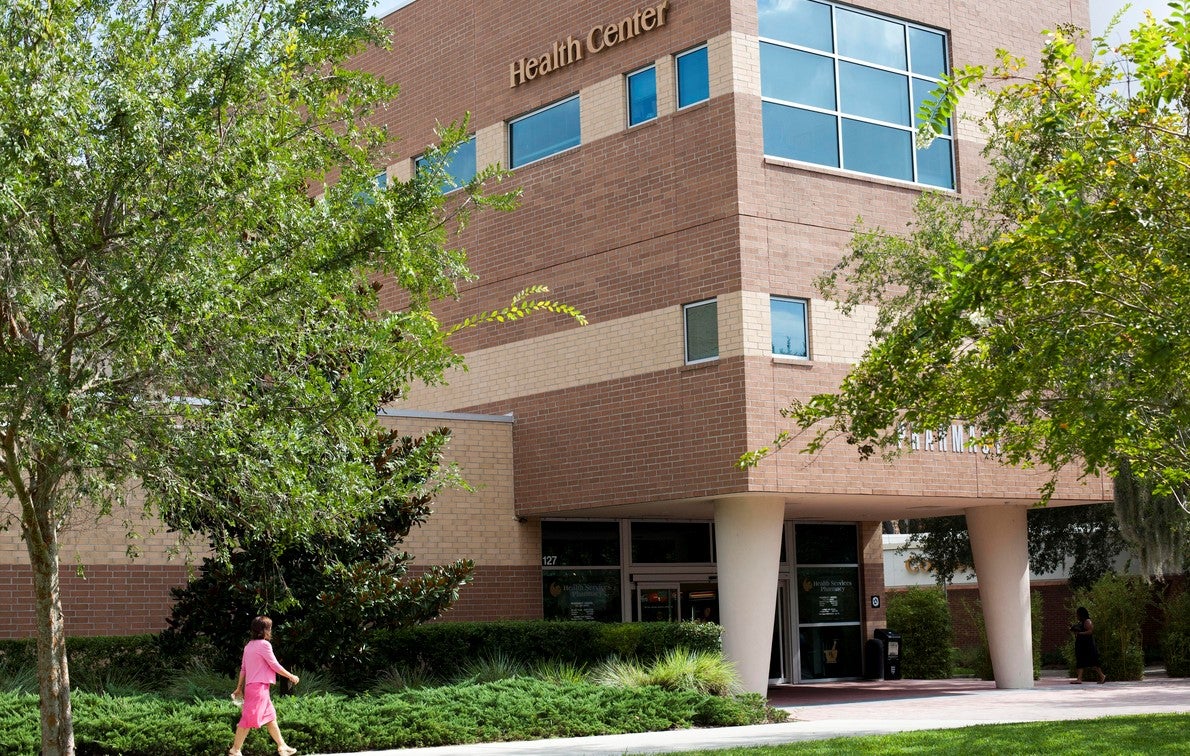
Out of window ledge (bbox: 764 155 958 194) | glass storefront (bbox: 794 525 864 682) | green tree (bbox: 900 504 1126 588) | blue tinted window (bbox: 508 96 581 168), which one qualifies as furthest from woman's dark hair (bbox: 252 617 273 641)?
green tree (bbox: 900 504 1126 588)

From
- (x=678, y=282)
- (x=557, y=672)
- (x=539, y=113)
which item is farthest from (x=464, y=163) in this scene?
(x=557, y=672)

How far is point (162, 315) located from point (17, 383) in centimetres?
128

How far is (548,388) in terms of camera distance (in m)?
24.6

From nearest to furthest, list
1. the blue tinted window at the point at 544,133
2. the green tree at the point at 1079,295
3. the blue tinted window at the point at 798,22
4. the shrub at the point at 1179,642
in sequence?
the green tree at the point at 1079,295
the blue tinted window at the point at 798,22
the blue tinted window at the point at 544,133
the shrub at the point at 1179,642

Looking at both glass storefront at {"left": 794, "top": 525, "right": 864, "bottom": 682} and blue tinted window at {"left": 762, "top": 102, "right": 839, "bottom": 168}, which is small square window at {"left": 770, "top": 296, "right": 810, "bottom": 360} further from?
glass storefront at {"left": 794, "top": 525, "right": 864, "bottom": 682}

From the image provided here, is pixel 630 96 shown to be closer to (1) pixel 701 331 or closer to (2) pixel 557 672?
(1) pixel 701 331

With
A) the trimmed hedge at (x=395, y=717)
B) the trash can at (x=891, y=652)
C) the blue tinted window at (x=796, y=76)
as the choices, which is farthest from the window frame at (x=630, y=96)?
the trash can at (x=891, y=652)

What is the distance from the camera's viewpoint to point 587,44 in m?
24.4

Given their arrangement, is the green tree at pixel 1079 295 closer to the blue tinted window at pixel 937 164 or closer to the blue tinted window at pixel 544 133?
the blue tinted window at pixel 937 164

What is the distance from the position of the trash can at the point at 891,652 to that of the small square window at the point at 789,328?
9705 millimetres

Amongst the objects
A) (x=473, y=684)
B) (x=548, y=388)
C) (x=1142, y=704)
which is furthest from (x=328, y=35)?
(x=1142, y=704)

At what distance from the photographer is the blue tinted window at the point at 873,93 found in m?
23.4

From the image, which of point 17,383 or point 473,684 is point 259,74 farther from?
point 473,684

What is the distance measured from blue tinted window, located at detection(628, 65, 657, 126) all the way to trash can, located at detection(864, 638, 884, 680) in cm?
1263
